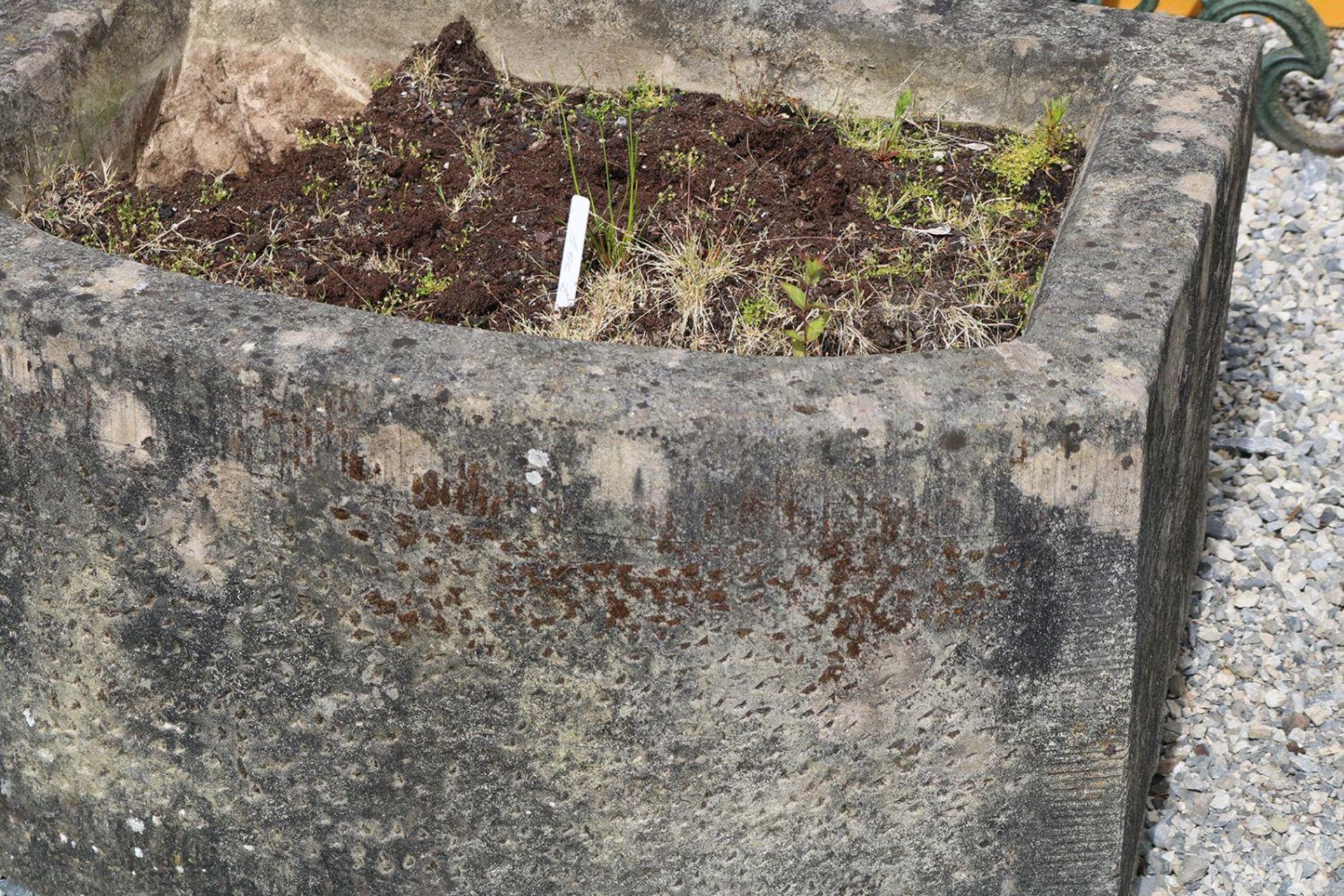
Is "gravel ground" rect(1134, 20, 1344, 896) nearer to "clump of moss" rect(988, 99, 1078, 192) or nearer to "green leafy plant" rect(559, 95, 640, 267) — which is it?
"clump of moss" rect(988, 99, 1078, 192)

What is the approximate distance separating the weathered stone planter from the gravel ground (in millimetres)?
576

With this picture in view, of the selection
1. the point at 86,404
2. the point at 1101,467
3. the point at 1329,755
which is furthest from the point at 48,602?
the point at 1329,755

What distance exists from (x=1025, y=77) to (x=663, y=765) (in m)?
1.57

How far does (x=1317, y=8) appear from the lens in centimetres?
509

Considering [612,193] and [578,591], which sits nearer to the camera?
[578,591]

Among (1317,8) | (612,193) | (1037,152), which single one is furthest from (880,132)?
(1317,8)

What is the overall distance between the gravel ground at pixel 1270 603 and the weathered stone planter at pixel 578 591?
58 centimetres

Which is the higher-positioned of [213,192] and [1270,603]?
[213,192]

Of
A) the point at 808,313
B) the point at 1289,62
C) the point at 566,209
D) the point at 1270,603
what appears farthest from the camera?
the point at 1289,62

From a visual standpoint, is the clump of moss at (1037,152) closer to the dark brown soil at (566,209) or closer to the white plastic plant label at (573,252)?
the dark brown soil at (566,209)

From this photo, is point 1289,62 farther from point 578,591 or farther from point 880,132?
point 578,591

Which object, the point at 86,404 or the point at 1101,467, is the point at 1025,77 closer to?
the point at 1101,467

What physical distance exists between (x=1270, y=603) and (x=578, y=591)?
6.11 ft

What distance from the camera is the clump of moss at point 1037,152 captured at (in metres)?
3.04
